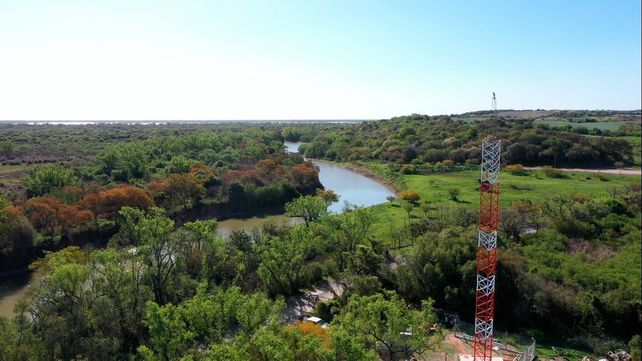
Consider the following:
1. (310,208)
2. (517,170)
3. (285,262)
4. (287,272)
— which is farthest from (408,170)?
(285,262)

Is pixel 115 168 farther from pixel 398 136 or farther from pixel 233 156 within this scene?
pixel 398 136

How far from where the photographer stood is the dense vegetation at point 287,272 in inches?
711

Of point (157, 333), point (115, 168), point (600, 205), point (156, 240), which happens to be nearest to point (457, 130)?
point (600, 205)

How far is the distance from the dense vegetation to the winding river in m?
1.84

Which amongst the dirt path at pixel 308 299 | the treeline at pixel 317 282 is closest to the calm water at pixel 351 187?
the treeline at pixel 317 282

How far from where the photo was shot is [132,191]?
4053 centimetres

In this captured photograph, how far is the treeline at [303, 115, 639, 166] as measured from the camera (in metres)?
70.9

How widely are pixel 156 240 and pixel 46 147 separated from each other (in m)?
74.8

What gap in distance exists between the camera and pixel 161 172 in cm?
5594

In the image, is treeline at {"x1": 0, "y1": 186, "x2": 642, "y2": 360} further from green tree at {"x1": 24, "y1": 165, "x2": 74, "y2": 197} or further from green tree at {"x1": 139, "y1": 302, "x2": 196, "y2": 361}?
green tree at {"x1": 24, "y1": 165, "x2": 74, "y2": 197}

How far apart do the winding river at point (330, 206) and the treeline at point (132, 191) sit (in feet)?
6.73

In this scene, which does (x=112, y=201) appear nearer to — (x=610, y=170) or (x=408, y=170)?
(x=408, y=170)

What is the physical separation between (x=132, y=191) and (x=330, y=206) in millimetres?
21181

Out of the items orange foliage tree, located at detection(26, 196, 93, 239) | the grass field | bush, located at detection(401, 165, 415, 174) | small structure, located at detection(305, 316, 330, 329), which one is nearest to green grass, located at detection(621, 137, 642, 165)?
the grass field
